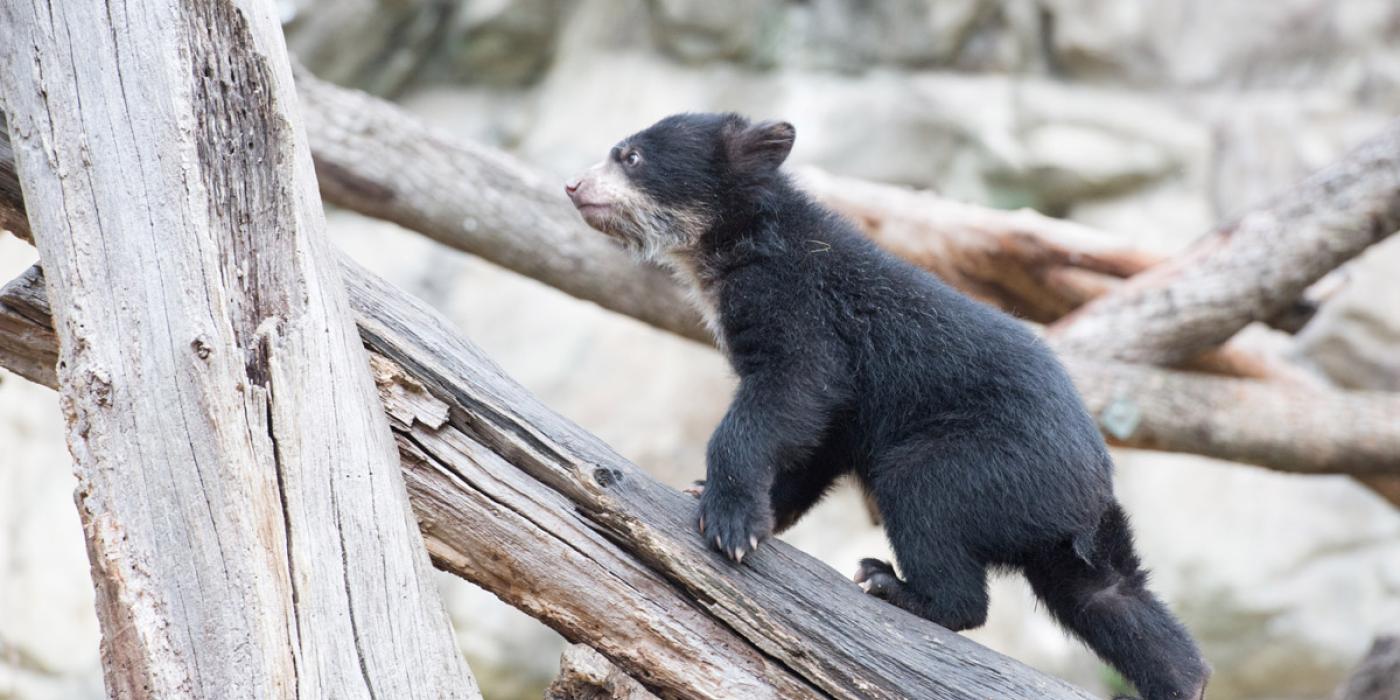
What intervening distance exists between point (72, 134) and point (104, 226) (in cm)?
24

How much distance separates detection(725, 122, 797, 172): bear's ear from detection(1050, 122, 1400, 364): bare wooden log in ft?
8.31

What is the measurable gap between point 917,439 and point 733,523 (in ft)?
2.59

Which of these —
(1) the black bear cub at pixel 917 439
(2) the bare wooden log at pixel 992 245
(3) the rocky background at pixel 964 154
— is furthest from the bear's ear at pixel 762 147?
(3) the rocky background at pixel 964 154

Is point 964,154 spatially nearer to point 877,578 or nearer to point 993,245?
point 993,245

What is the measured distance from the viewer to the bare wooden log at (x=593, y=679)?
3428 mm

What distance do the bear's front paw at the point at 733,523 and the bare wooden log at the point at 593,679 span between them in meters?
0.45

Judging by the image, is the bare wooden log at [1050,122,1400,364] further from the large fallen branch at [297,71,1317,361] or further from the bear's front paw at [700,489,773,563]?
the bear's front paw at [700,489,773,563]

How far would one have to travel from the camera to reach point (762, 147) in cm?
460

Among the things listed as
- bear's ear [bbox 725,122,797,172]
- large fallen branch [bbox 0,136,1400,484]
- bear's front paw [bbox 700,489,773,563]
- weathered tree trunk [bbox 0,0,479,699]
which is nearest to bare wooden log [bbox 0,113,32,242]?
weathered tree trunk [bbox 0,0,479,699]

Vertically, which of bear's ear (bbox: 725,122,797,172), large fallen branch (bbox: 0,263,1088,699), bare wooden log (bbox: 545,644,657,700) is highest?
bear's ear (bbox: 725,122,797,172)

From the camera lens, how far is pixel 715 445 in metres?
3.73

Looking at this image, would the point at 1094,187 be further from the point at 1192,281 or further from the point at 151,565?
the point at 151,565

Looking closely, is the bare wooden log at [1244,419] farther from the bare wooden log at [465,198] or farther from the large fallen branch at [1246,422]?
the bare wooden log at [465,198]

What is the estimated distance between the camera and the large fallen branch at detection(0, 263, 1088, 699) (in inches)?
133
